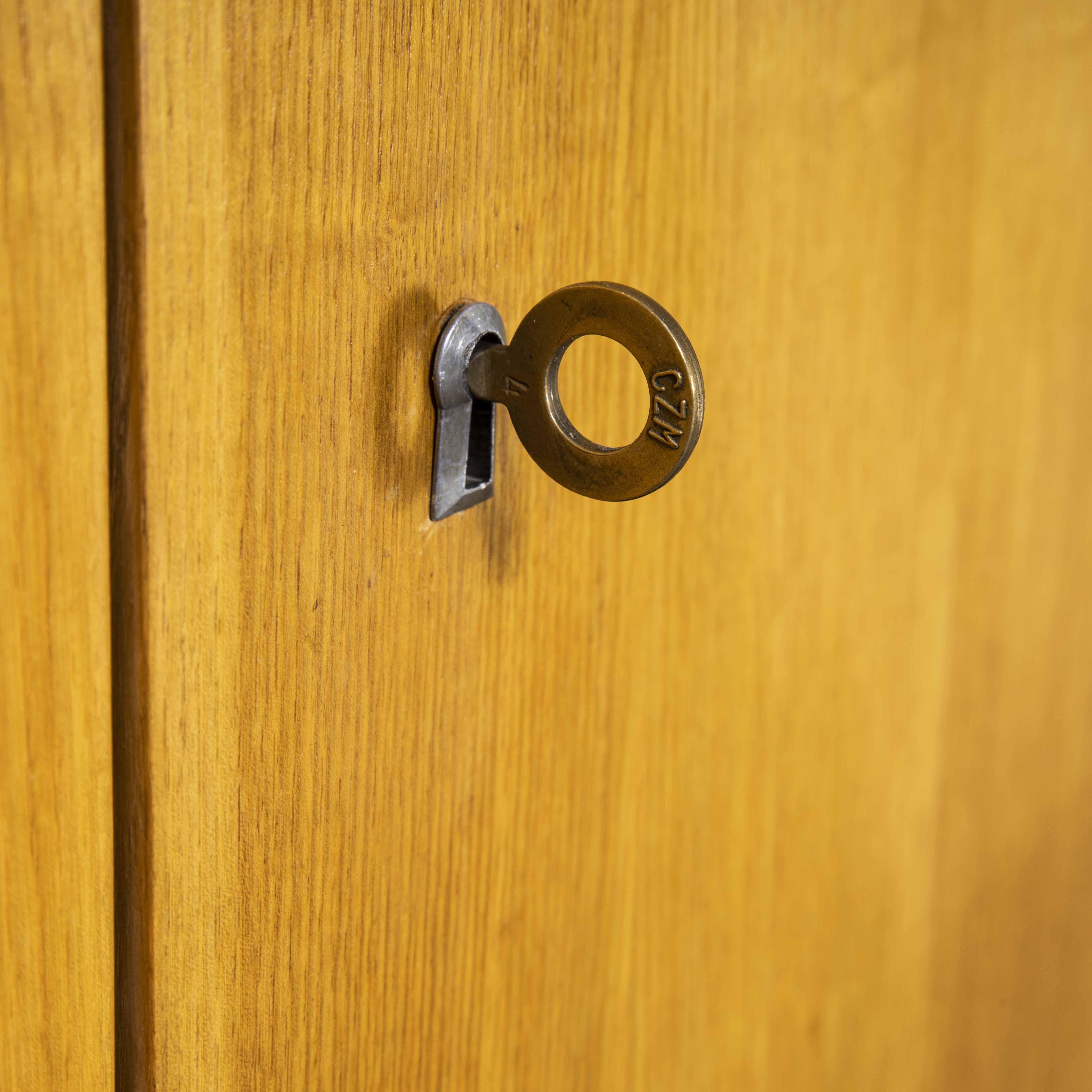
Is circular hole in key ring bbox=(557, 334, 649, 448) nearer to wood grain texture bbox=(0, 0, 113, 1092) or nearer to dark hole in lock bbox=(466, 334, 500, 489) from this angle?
dark hole in lock bbox=(466, 334, 500, 489)

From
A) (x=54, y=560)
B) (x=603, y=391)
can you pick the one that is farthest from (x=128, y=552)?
(x=603, y=391)

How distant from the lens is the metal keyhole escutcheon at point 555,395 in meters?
0.20

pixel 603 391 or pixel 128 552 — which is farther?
pixel 603 391

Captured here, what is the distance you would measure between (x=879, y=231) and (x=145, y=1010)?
0.36m

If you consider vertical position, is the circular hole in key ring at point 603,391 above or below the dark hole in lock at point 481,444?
above

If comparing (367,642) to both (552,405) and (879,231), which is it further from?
(879,231)

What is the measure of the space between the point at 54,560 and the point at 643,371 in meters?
0.12

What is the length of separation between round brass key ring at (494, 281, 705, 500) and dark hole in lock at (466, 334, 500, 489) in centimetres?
2

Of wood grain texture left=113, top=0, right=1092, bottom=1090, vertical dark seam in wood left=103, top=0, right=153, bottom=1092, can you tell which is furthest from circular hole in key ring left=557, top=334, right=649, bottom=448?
vertical dark seam in wood left=103, top=0, right=153, bottom=1092

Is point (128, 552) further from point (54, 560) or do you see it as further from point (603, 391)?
point (603, 391)

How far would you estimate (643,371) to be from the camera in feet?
0.70

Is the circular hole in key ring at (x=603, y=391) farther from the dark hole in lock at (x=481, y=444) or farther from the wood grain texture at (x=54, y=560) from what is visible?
the wood grain texture at (x=54, y=560)

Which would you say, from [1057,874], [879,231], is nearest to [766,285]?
[879,231]

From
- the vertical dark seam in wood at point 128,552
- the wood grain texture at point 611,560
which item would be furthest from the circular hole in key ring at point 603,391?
the vertical dark seam in wood at point 128,552
